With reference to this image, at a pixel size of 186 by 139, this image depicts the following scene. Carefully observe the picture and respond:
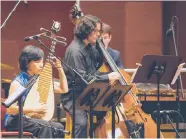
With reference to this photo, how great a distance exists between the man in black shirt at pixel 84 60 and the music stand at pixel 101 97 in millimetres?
519

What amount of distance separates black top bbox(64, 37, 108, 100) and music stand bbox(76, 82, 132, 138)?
22.4 inches

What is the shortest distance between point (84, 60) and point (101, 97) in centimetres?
86

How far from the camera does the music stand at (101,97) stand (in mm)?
5615

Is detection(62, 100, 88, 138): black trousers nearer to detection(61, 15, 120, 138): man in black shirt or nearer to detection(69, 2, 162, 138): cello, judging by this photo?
detection(61, 15, 120, 138): man in black shirt

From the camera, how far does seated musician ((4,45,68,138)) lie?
5.94 m

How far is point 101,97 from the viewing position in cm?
571

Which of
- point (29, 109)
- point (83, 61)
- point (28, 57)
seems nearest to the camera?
point (29, 109)

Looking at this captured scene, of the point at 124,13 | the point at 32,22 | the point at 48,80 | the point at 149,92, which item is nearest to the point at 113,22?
the point at 124,13

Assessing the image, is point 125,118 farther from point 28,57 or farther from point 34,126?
point 28,57

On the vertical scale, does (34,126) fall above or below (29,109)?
below

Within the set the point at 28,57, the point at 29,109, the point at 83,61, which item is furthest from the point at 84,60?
the point at 29,109

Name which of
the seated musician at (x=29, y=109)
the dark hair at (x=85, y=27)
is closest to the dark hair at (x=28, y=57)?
the seated musician at (x=29, y=109)

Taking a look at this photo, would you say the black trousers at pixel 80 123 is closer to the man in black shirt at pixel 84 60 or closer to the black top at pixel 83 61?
the man in black shirt at pixel 84 60

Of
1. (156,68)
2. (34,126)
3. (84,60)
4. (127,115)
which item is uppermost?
(84,60)
